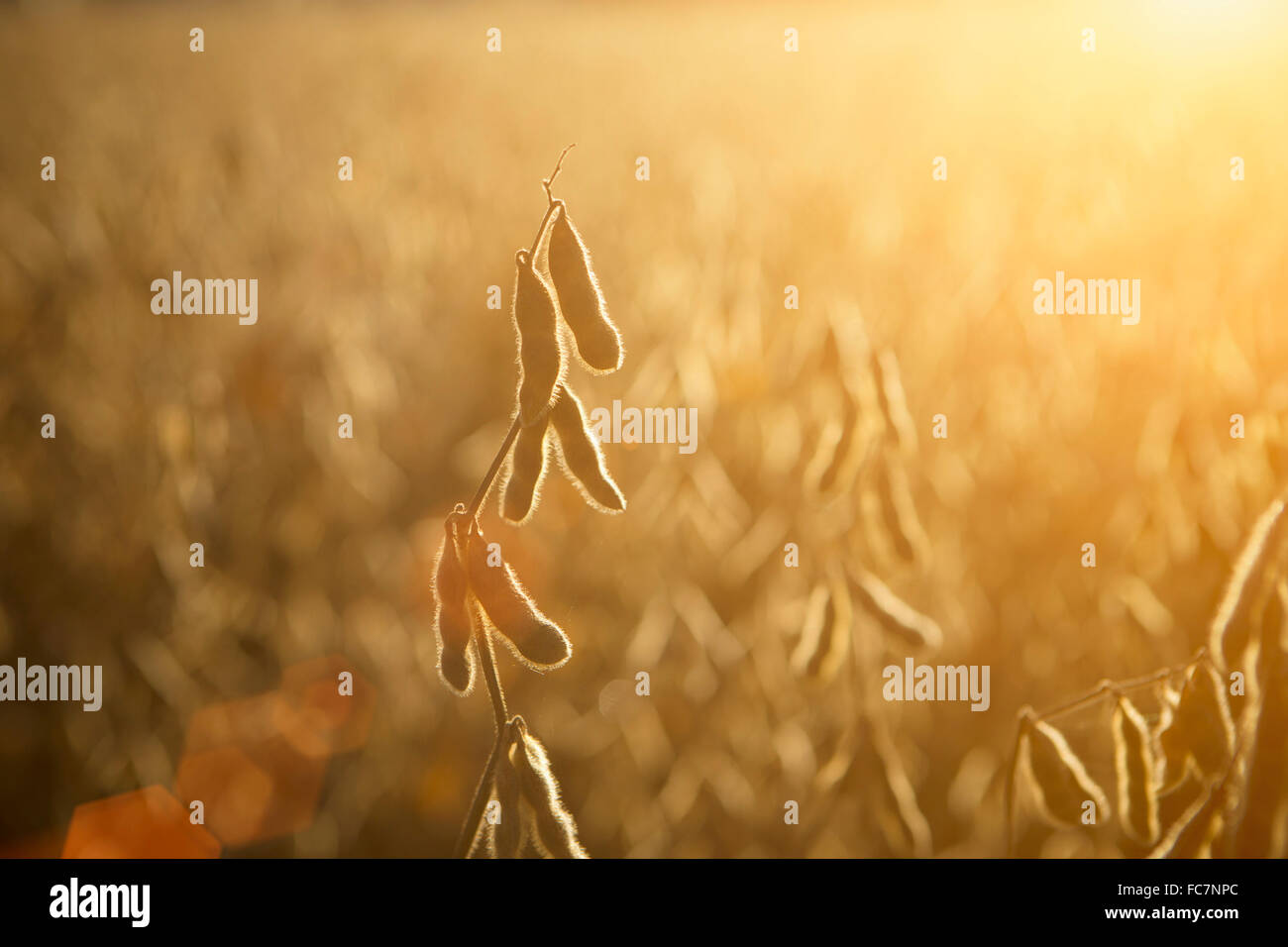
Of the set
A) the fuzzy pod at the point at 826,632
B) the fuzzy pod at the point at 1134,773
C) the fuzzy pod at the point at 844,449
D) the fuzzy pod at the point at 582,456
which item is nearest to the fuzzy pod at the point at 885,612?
the fuzzy pod at the point at 826,632

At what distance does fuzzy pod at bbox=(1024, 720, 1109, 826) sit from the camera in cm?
82

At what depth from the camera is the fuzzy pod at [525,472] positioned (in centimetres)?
67

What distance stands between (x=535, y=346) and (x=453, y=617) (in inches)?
9.4

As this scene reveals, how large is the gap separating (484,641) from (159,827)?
993mm

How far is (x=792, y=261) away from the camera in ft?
7.12

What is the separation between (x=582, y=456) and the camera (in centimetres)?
68

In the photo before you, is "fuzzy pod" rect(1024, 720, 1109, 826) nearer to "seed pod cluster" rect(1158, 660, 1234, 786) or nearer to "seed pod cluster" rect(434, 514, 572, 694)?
"seed pod cluster" rect(1158, 660, 1234, 786)

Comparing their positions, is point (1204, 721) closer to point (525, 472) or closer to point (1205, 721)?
point (1205, 721)

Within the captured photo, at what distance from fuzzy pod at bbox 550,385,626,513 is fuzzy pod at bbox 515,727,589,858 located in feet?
0.67

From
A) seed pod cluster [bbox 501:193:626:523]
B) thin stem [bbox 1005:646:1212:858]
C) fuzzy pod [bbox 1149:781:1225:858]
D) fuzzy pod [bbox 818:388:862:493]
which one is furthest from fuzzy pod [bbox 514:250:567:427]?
fuzzy pod [bbox 1149:781:1225:858]

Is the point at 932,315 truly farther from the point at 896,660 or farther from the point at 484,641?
the point at 484,641

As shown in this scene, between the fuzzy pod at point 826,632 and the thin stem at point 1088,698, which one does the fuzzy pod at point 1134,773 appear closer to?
the thin stem at point 1088,698

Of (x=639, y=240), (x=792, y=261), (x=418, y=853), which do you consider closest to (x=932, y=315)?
(x=792, y=261)
